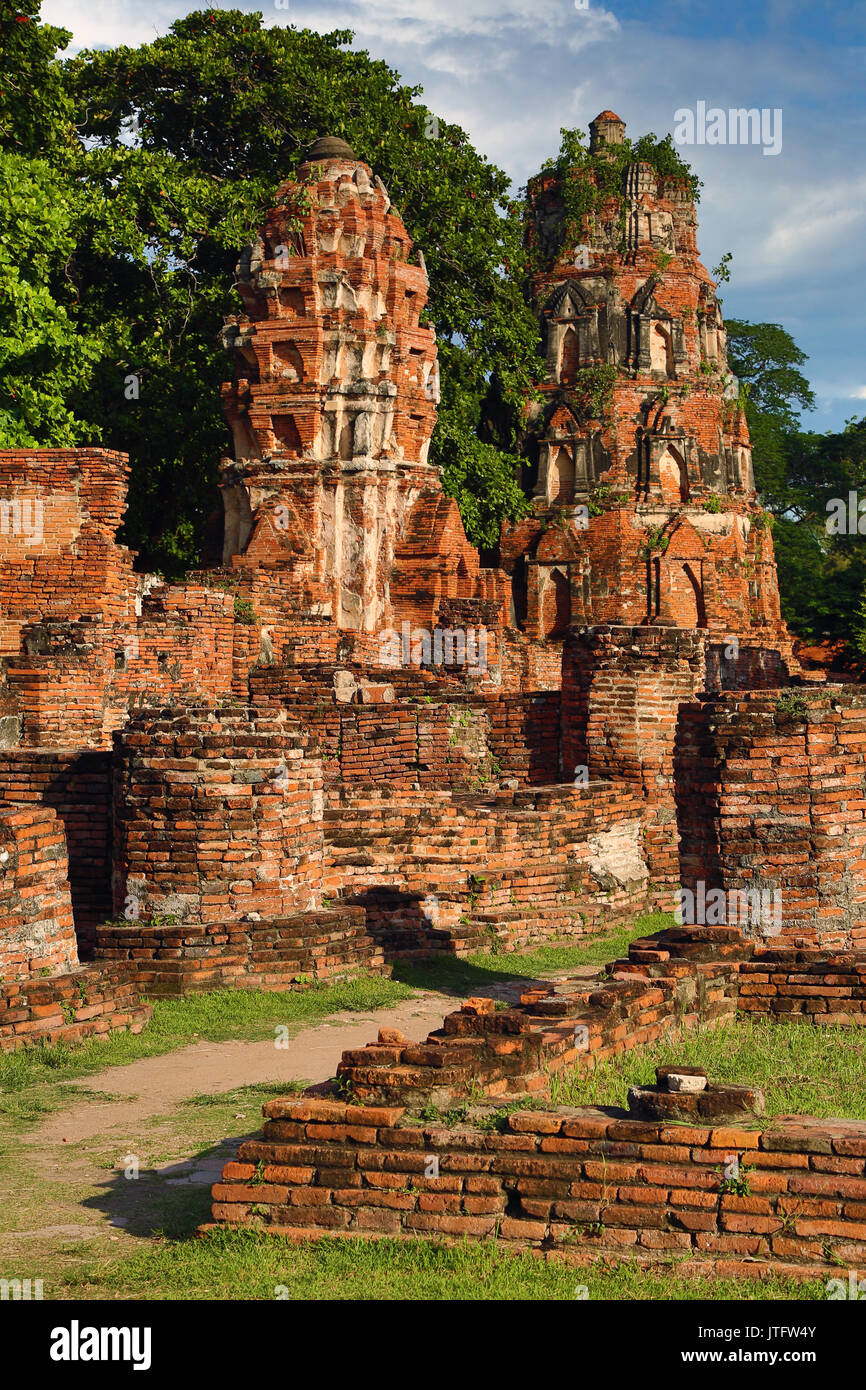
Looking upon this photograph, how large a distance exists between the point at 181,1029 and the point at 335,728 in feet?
18.6

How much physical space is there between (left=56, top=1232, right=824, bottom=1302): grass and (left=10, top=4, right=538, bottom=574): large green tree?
69.6 ft

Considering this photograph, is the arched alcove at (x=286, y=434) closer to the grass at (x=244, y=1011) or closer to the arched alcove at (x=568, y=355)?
the grass at (x=244, y=1011)

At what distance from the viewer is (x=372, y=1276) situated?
161 inches

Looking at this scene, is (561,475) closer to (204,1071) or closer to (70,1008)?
(70,1008)

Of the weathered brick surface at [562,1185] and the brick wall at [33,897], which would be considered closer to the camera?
the weathered brick surface at [562,1185]

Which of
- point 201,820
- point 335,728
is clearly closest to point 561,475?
point 335,728

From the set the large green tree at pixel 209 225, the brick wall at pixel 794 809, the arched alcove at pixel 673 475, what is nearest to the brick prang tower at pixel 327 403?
the large green tree at pixel 209 225

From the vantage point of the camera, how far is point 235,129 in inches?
1095

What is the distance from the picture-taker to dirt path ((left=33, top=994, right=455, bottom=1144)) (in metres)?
5.96

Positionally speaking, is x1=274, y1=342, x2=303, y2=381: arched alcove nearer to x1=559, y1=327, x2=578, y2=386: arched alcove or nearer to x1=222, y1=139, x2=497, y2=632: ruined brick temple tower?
x1=222, y1=139, x2=497, y2=632: ruined brick temple tower

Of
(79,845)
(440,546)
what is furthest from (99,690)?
(440,546)

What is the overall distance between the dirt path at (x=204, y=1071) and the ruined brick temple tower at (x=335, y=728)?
561 millimetres

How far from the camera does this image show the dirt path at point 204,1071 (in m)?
5.96

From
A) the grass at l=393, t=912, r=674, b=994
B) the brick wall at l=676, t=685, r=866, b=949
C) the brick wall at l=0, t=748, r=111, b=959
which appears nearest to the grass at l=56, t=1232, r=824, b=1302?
the brick wall at l=676, t=685, r=866, b=949
